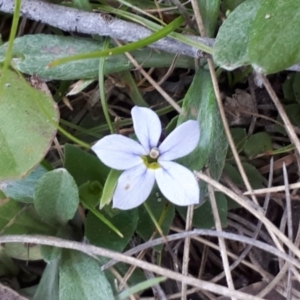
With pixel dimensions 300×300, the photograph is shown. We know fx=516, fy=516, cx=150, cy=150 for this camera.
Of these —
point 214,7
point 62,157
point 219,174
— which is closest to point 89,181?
point 62,157

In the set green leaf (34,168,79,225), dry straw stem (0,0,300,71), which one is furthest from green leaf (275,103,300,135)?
green leaf (34,168,79,225)

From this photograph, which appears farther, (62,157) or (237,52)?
(62,157)

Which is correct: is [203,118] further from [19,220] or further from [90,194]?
[19,220]

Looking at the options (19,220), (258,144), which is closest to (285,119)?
(258,144)

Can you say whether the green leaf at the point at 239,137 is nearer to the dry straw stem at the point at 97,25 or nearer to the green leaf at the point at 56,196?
the dry straw stem at the point at 97,25

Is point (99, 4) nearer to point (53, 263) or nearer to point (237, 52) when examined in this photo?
point (237, 52)

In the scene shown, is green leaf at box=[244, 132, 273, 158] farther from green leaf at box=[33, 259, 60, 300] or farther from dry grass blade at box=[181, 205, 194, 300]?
green leaf at box=[33, 259, 60, 300]

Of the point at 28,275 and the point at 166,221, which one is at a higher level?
the point at 166,221
